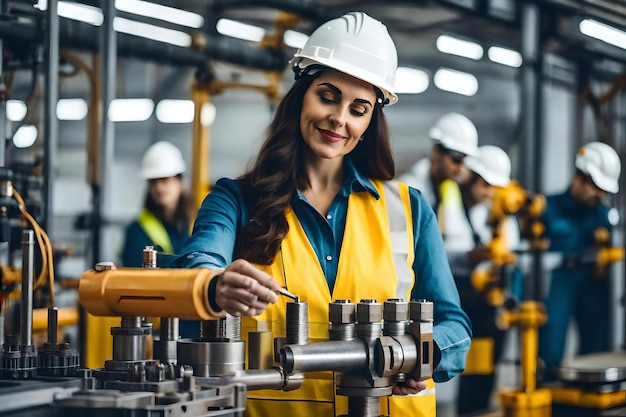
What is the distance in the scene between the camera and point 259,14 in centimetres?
589

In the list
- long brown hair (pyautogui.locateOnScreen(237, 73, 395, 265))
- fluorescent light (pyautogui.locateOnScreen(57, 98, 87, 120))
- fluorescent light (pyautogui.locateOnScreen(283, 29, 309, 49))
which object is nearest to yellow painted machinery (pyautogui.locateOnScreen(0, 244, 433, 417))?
long brown hair (pyautogui.locateOnScreen(237, 73, 395, 265))

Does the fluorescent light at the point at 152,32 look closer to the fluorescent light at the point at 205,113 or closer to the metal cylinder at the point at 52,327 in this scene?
the fluorescent light at the point at 205,113

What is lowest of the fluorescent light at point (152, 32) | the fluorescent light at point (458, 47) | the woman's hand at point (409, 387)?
the woman's hand at point (409, 387)

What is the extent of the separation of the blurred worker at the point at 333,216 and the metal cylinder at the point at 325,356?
12.5 inches

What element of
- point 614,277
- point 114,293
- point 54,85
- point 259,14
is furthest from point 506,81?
point 114,293

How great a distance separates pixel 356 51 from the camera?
75.1 inches

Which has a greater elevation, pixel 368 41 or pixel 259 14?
pixel 259 14

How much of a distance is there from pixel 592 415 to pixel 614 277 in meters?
1.79

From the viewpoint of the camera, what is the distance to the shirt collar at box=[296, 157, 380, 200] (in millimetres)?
1977

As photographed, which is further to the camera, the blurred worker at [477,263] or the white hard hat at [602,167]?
the white hard hat at [602,167]

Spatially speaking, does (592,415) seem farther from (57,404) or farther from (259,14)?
(57,404)

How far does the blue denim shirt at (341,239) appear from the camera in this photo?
1.79 meters

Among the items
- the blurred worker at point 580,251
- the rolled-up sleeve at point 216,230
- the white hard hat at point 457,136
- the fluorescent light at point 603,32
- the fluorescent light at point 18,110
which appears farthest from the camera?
the blurred worker at point 580,251

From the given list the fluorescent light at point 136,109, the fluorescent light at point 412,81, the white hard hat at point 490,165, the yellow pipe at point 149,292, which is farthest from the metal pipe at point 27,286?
the fluorescent light at point 412,81
